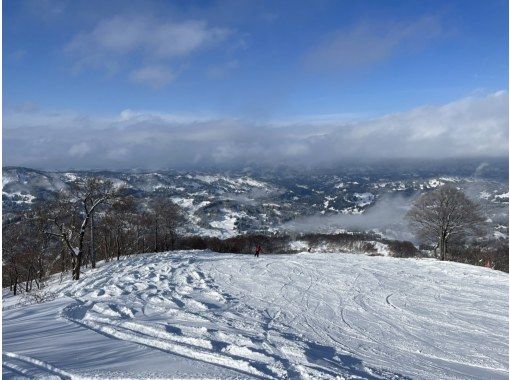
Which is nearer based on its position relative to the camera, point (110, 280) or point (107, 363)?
point (107, 363)

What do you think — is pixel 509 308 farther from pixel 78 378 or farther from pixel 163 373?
pixel 78 378

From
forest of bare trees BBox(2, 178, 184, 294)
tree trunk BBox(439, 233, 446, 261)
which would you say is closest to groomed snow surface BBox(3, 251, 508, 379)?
forest of bare trees BBox(2, 178, 184, 294)

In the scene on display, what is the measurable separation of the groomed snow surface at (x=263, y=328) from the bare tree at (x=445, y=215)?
1573 cm

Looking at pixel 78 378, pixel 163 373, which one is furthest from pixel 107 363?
pixel 163 373

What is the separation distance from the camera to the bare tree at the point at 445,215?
3762 centimetres

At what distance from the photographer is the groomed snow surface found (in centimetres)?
850

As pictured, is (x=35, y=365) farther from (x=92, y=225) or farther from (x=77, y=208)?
(x=77, y=208)

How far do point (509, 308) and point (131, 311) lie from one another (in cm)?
1596

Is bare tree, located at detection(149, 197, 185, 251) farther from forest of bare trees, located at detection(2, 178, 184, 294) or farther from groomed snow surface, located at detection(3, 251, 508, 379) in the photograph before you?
groomed snow surface, located at detection(3, 251, 508, 379)

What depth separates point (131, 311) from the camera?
13.1 meters

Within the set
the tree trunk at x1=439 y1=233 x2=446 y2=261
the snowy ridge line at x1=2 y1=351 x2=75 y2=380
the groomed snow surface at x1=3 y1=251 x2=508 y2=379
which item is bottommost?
the tree trunk at x1=439 y1=233 x2=446 y2=261

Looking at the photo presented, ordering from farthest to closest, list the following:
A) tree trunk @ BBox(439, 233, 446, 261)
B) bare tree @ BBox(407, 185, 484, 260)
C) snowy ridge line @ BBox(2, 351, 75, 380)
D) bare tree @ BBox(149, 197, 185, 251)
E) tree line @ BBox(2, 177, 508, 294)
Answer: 1. bare tree @ BBox(149, 197, 185, 251)
2. tree trunk @ BBox(439, 233, 446, 261)
3. bare tree @ BBox(407, 185, 484, 260)
4. tree line @ BBox(2, 177, 508, 294)
5. snowy ridge line @ BBox(2, 351, 75, 380)

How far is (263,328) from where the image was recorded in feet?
39.3

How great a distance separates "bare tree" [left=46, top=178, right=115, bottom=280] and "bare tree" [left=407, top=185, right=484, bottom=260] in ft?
98.8
